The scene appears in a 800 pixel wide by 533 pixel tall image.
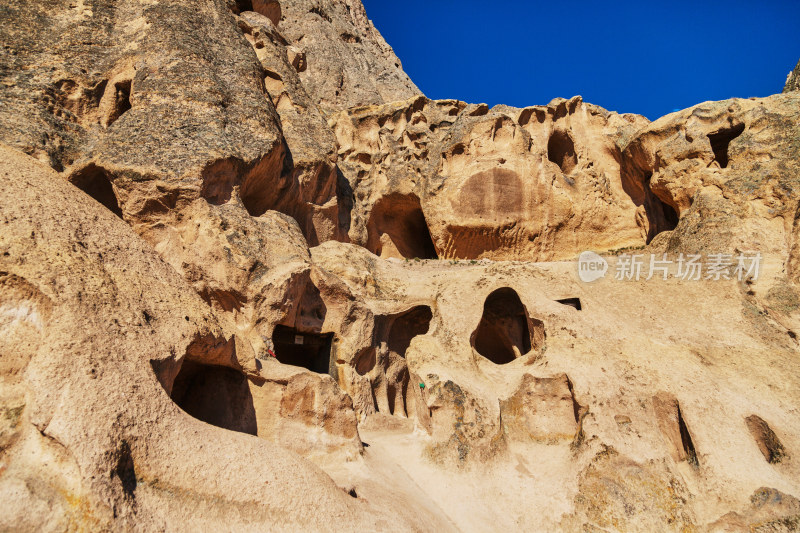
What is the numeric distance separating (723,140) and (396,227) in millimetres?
8918

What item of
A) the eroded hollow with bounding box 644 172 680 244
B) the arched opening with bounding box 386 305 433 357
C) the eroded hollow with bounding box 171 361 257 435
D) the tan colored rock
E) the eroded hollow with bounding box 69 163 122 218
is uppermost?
the eroded hollow with bounding box 644 172 680 244

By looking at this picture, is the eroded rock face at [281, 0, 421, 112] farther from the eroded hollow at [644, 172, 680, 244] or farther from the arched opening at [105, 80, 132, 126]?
the eroded hollow at [644, 172, 680, 244]

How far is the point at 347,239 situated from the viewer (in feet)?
47.9

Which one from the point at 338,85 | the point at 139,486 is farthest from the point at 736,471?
the point at 338,85

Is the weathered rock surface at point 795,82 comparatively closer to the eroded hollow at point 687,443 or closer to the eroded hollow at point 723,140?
the eroded hollow at point 723,140

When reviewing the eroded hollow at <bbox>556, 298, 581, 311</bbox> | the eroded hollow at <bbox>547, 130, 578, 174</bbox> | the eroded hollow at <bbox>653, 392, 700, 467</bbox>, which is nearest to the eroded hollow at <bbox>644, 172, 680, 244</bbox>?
the eroded hollow at <bbox>547, 130, 578, 174</bbox>

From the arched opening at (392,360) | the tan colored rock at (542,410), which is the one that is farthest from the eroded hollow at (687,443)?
the arched opening at (392,360)

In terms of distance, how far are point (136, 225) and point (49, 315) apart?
5347mm

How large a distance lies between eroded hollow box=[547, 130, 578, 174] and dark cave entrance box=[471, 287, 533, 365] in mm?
5785

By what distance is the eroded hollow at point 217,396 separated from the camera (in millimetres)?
7383

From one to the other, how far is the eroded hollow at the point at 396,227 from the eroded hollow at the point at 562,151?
14.3ft

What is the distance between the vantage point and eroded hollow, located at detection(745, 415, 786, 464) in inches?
288

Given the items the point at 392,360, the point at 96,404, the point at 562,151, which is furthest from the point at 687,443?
the point at 562,151

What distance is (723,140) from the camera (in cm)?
1258
